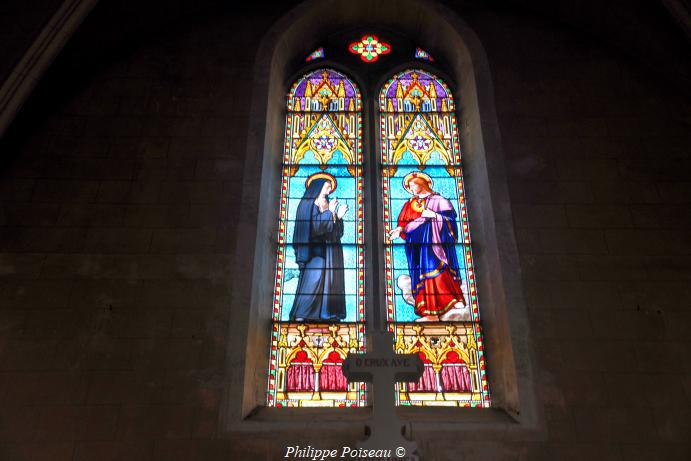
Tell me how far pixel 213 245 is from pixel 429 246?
1759 mm

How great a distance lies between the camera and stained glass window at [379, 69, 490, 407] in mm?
4586

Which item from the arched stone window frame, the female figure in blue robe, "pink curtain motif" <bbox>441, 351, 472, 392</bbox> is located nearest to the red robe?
the arched stone window frame

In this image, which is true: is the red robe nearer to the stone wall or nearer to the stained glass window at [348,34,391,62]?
the stone wall

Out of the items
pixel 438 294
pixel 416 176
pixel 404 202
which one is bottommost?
pixel 438 294

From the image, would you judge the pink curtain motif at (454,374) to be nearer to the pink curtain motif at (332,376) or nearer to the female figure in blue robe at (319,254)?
the pink curtain motif at (332,376)

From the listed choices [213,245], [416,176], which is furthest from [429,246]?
[213,245]

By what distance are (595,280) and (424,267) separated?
4.24ft

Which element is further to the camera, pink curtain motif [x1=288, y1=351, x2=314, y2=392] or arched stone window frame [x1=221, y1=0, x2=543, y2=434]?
pink curtain motif [x1=288, y1=351, x2=314, y2=392]

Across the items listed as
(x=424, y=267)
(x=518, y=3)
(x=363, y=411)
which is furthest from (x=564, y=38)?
(x=363, y=411)

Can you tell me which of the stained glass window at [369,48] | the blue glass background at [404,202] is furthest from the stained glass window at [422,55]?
the blue glass background at [404,202]

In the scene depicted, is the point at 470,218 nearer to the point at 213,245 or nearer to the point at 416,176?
the point at 416,176

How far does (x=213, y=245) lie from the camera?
4645mm

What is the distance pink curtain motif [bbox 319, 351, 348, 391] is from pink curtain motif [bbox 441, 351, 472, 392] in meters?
0.74

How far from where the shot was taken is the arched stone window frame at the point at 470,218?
4.11m
